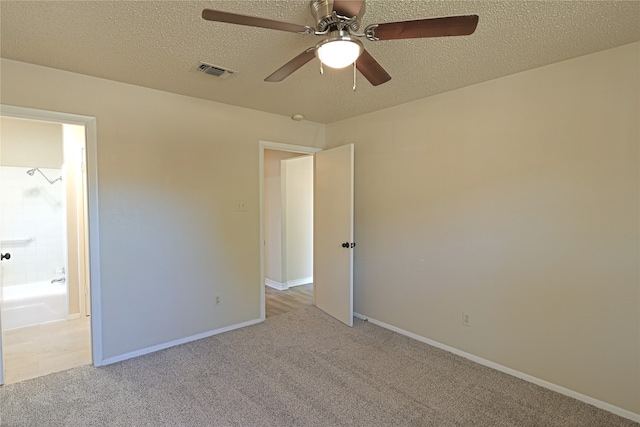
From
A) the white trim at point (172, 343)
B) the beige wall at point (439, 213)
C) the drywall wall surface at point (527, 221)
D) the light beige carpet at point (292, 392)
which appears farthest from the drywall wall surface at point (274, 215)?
the light beige carpet at point (292, 392)

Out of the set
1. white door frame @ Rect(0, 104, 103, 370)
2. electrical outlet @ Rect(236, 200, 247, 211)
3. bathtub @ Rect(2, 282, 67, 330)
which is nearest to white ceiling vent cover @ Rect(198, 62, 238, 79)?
white door frame @ Rect(0, 104, 103, 370)

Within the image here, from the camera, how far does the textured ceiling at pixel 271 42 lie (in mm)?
1688

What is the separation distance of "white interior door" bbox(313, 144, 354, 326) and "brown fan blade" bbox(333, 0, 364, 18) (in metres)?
2.17

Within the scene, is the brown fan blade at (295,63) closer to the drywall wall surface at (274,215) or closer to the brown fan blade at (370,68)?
the brown fan blade at (370,68)

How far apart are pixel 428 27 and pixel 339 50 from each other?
1.26 ft

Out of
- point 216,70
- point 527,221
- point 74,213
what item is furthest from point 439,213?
point 74,213

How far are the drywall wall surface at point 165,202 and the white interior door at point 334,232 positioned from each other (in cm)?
77

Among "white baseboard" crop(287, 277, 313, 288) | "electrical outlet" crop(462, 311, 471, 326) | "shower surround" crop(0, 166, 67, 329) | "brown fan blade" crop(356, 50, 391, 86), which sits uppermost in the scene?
"brown fan blade" crop(356, 50, 391, 86)

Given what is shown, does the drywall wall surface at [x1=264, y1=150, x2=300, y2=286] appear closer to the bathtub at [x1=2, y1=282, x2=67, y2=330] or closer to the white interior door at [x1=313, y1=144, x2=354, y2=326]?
the white interior door at [x1=313, y1=144, x2=354, y2=326]

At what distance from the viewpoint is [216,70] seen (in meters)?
2.49

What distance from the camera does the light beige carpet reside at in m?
2.09

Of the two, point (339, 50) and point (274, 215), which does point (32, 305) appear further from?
point (339, 50)

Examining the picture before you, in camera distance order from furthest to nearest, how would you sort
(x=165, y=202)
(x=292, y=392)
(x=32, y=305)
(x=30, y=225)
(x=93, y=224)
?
(x=30, y=225) → (x=32, y=305) → (x=165, y=202) → (x=93, y=224) → (x=292, y=392)

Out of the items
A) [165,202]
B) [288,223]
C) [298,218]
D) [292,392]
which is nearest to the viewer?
[292,392]
